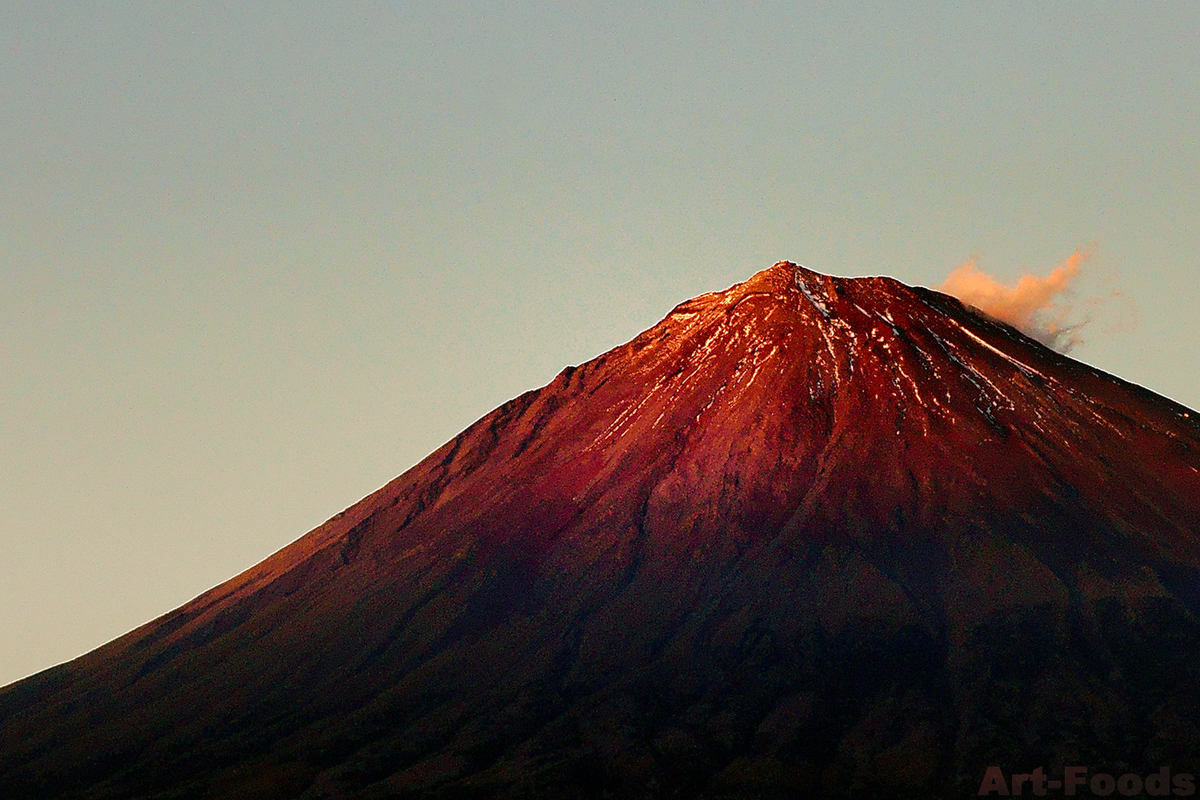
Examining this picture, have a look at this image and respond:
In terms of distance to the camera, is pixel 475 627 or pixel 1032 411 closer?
pixel 475 627

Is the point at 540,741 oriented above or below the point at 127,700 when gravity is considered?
below

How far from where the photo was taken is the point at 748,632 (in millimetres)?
168250

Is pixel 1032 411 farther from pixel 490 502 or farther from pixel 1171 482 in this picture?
pixel 490 502

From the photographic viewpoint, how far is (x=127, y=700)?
188125 mm

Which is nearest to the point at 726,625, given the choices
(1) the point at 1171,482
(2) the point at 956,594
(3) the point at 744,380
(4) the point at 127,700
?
(2) the point at 956,594

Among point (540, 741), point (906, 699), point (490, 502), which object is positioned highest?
point (490, 502)

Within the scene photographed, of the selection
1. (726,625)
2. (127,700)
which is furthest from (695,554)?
(127,700)

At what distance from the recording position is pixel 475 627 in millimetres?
179625

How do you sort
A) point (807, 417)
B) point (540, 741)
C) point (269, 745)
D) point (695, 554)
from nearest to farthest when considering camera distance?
point (540, 741) → point (269, 745) → point (695, 554) → point (807, 417)

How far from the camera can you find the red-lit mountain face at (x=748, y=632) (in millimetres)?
152500

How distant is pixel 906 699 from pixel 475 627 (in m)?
45.9

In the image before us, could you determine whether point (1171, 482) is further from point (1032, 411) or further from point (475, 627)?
point (475, 627)

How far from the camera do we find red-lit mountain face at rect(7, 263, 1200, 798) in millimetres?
Answer: 152500

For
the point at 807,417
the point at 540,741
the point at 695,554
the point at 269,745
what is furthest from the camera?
the point at 807,417
